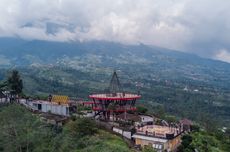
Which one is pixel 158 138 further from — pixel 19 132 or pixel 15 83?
pixel 15 83

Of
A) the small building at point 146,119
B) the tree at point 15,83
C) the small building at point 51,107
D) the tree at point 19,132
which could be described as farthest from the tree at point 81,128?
the tree at point 15,83

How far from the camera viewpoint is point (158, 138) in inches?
1789

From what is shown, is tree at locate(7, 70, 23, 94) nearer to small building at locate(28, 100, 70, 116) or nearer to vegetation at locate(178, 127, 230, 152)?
small building at locate(28, 100, 70, 116)

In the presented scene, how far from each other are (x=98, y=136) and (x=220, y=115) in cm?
10114

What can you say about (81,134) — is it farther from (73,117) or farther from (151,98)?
(151,98)

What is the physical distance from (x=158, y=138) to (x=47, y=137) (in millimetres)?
13843

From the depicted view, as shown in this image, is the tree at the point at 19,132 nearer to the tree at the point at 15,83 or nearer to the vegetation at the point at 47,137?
the vegetation at the point at 47,137

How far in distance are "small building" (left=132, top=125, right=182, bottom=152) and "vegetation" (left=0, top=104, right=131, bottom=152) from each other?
267cm

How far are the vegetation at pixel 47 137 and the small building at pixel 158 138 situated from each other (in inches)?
105

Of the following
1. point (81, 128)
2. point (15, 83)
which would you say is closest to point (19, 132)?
point (81, 128)

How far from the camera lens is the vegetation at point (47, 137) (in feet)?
135

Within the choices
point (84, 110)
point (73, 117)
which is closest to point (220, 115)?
point (84, 110)

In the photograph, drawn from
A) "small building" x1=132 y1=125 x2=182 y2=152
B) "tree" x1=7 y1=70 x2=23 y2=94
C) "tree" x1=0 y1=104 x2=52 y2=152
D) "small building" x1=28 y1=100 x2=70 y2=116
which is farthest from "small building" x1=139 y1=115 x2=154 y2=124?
"tree" x1=7 y1=70 x2=23 y2=94

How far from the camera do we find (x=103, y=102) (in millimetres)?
56094
